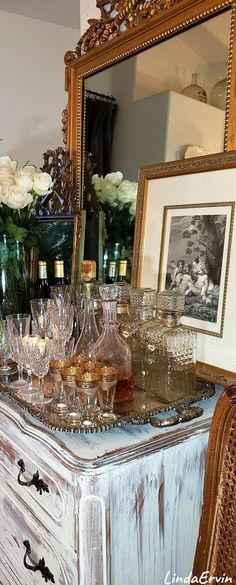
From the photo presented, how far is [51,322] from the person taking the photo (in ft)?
3.62

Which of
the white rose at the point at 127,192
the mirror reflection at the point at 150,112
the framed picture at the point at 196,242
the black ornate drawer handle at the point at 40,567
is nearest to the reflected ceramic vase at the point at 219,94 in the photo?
the mirror reflection at the point at 150,112

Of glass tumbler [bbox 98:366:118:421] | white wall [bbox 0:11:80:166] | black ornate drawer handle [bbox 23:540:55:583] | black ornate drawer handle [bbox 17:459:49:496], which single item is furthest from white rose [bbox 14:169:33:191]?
white wall [bbox 0:11:80:166]

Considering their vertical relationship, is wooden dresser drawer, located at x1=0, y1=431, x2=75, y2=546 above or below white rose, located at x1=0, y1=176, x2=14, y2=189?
below

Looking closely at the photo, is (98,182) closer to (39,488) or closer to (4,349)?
(4,349)

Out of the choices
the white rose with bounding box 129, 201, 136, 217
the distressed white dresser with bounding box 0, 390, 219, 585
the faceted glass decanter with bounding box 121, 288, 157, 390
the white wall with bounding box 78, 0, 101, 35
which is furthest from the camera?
the white wall with bounding box 78, 0, 101, 35

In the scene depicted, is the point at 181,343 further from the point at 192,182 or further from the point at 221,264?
the point at 192,182

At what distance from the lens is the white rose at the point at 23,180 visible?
4.20 feet

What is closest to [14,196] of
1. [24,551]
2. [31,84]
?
[24,551]

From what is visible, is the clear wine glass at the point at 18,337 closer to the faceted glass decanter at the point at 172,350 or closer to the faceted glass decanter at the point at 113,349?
the faceted glass decanter at the point at 113,349

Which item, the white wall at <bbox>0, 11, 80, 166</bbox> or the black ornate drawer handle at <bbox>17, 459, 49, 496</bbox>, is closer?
the black ornate drawer handle at <bbox>17, 459, 49, 496</bbox>

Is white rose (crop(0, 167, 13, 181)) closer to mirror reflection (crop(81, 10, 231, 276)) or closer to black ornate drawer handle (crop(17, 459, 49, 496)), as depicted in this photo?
mirror reflection (crop(81, 10, 231, 276))

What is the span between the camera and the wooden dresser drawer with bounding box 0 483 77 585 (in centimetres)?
80

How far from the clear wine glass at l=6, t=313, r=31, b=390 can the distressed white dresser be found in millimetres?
69

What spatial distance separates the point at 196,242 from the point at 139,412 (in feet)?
1.36
